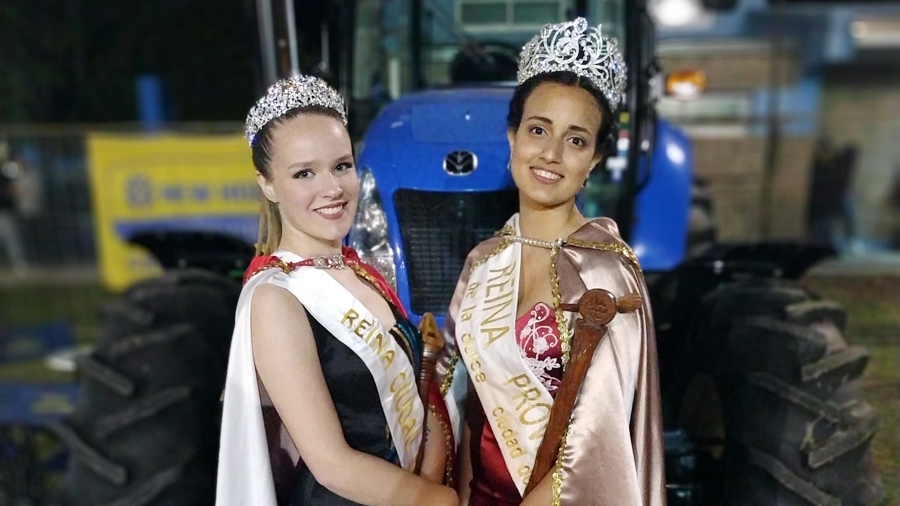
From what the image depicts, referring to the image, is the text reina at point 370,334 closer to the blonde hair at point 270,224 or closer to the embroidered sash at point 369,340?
the embroidered sash at point 369,340

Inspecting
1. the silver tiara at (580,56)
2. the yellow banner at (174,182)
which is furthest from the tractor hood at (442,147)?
the yellow banner at (174,182)

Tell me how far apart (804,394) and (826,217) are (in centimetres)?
774

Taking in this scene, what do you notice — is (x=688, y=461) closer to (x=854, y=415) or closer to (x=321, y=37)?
(x=854, y=415)

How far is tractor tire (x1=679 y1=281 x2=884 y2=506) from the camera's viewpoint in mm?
2232

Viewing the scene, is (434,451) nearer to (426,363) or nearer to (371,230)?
(426,363)

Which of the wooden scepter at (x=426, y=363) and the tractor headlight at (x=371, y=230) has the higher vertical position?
the tractor headlight at (x=371, y=230)

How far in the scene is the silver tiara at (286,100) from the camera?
5.61ft

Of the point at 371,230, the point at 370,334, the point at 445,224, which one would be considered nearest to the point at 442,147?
the point at 445,224

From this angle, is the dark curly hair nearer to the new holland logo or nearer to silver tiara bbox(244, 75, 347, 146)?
silver tiara bbox(244, 75, 347, 146)

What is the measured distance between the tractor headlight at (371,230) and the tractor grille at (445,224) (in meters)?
0.06

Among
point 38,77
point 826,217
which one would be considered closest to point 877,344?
point 826,217

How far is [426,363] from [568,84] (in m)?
0.79

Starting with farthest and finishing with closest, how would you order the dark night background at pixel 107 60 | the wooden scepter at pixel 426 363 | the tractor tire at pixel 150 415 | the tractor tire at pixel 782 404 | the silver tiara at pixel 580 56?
the dark night background at pixel 107 60, the tractor tire at pixel 150 415, the tractor tire at pixel 782 404, the wooden scepter at pixel 426 363, the silver tiara at pixel 580 56

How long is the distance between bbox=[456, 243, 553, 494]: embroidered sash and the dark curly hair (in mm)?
318
